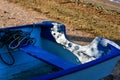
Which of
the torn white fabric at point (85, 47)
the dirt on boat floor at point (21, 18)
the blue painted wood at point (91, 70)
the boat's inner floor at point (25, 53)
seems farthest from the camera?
the dirt on boat floor at point (21, 18)

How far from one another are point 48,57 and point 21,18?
13.2 ft

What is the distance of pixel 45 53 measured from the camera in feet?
17.1

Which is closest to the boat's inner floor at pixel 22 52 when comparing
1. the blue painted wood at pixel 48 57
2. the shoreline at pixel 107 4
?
the blue painted wood at pixel 48 57

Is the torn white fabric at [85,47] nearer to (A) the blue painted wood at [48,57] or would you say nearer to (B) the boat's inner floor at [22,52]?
(B) the boat's inner floor at [22,52]

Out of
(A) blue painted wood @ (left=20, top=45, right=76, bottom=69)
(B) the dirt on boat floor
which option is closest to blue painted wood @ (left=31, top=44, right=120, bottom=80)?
(A) blue painted wood @ (left=20, top=45, right=76, bottom=69)

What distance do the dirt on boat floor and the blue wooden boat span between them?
175 centimetres

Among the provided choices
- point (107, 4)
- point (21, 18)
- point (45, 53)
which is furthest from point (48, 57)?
point (107, 4)

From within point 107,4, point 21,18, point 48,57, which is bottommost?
point 21,18

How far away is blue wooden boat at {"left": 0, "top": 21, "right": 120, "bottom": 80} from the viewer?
192 inches

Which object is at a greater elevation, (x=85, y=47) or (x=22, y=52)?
(x=85, y=47)

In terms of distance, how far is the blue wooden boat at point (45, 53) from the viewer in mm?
4867

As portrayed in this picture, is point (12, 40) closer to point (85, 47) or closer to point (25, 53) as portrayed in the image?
point (25, 53)

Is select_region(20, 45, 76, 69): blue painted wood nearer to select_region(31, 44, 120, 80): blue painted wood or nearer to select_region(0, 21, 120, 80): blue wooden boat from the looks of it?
select_region(0, 21, 120, 80): blue wooden boat

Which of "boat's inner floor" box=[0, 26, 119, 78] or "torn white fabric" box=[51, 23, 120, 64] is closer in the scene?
"torn white fabric" box=[51, 23, 120, 64]
